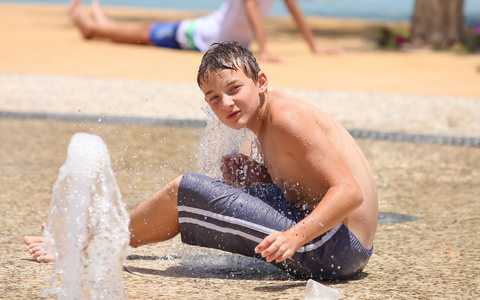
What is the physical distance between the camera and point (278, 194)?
2.72m

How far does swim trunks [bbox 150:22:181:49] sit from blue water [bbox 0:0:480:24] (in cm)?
1160

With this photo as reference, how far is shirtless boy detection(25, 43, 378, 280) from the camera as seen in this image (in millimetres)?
2514

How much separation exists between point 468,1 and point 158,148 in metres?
27.1

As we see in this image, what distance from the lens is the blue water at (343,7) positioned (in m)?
22.0

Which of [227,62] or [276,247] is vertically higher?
[227,62]

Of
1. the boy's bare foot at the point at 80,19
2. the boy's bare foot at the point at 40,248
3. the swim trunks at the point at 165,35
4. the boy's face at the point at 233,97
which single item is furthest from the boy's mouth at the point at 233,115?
the boy's bare foot at the point at 80,19

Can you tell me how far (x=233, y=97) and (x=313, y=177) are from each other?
1.24ft

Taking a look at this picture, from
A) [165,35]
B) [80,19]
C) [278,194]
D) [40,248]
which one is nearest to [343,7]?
[80,19]

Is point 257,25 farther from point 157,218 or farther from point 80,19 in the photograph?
point 157,218

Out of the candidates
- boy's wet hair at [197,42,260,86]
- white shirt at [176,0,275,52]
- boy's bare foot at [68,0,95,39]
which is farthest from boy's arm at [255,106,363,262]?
boy's bare foot at [68,0,95,39]

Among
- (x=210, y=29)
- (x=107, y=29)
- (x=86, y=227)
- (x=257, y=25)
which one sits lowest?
(x=107, y=29)

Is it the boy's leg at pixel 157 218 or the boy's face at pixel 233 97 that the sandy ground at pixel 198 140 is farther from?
the boy's face at pixel 233 97

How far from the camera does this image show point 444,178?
4449mm

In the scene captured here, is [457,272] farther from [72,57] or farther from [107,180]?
[72,57]
